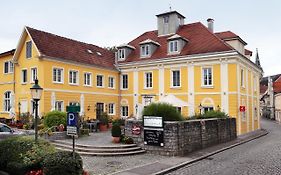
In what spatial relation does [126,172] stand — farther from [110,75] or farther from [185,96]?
[110,75]

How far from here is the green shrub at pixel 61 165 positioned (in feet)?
31.1

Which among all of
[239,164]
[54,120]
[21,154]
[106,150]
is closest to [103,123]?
[54,120]

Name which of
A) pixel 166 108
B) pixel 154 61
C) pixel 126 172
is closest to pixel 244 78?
pixel 154 61

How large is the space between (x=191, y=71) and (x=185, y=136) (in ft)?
47.2

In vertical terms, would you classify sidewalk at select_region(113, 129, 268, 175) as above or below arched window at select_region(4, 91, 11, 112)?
below

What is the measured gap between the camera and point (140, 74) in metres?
33.5

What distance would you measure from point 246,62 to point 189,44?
5919 mm

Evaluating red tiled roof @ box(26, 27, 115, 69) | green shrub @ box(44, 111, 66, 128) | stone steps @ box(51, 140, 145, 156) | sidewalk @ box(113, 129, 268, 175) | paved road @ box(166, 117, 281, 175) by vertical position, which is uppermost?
red tiled roof @ box(26, 27, 115, 69)

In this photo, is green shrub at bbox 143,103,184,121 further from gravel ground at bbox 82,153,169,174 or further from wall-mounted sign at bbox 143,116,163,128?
gravel ground at bbox 82,153,169,174

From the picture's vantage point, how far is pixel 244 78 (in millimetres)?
30375

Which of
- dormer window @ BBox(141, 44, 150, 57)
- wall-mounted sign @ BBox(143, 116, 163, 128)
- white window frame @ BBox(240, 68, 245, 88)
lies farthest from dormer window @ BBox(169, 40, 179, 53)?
wall-mounted sign @ BBox(143, 116, 163, 128)

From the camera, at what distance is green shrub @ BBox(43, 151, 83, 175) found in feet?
31.1

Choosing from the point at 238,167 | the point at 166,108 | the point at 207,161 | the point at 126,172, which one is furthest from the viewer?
the point at 166,108

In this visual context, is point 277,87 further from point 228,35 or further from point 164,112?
point 164,112
